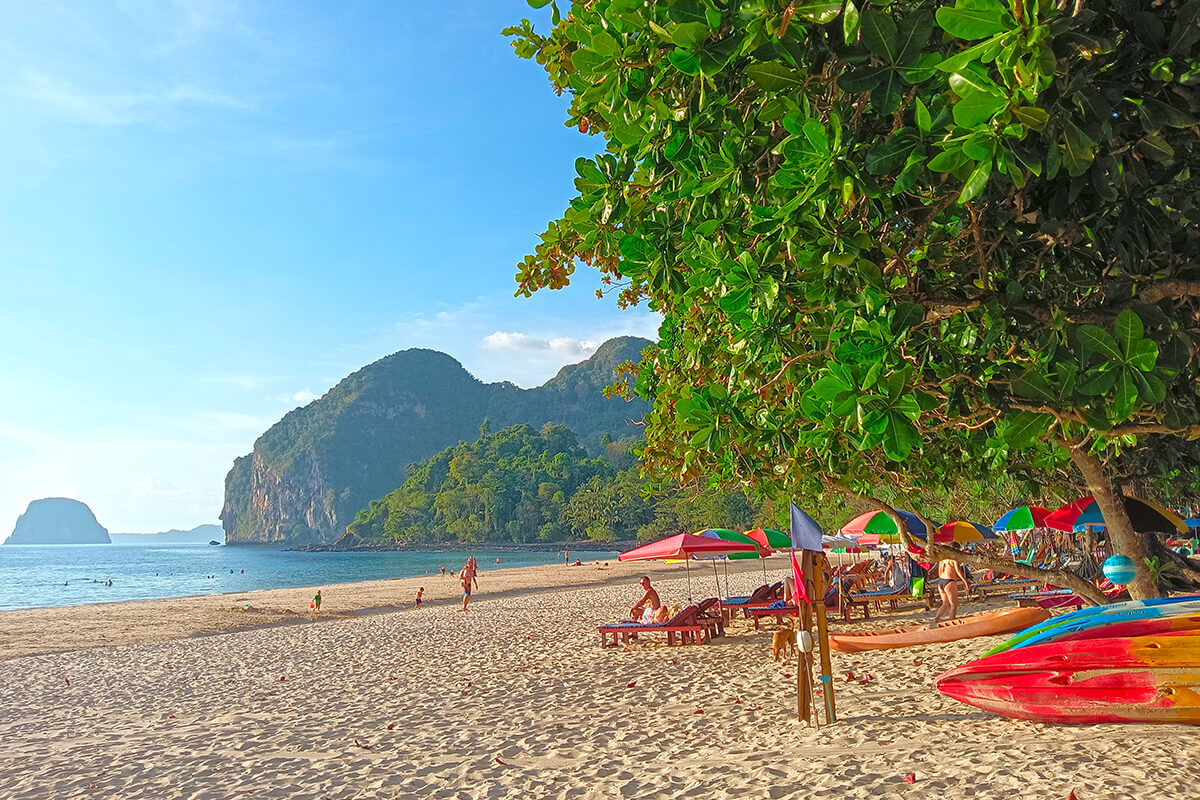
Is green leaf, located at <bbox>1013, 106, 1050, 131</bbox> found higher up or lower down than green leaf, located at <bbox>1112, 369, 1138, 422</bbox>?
higher up

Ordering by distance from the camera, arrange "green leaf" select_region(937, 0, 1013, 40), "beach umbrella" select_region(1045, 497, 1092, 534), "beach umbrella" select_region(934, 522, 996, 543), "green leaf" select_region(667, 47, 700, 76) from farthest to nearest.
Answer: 1. "beach umbrella" select_region(934, 522, 996, 543)
2. "beach umbrella" select_region(1045, 497, 1092, 534)
3. "green leaf" select_region(667, 47, 700, 76)
4. "green leaf" select_region(937, 0, 1013, 40)

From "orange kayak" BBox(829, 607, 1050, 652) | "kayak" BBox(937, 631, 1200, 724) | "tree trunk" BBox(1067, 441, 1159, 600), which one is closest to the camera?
"kayak" BBox(937, 631, 1200, 724)

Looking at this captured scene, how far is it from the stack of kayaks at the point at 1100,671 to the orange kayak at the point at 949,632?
2884mm

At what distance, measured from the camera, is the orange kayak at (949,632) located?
8.70m

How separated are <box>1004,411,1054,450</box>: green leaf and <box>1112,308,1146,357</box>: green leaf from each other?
0.52 metres

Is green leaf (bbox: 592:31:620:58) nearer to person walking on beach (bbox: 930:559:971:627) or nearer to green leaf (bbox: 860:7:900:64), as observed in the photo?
green leaf (bbox: 860:7:900:64)

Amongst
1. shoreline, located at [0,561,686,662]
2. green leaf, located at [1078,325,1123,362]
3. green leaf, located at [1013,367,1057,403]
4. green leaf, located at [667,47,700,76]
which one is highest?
green leaf, located at [667,47,700,76]

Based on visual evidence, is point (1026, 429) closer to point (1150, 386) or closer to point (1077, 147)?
point (1150, 386)

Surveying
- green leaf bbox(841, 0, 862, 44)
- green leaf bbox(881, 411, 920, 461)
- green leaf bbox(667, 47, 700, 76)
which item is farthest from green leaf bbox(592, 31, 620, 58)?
green leaf bbox(881, 411, 920, 461)

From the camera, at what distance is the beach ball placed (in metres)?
7.51

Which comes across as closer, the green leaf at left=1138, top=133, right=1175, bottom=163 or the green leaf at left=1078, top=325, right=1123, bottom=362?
the green leaf at left=1078, top=325, right=1123, bottom=362

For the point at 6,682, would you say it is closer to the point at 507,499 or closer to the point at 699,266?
the point at 699,266

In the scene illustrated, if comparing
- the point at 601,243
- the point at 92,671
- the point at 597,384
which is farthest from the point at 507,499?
the point at 601,243

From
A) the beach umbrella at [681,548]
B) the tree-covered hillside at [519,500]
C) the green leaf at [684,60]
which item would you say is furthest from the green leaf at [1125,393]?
the tree-covered hillside at [519,500]
